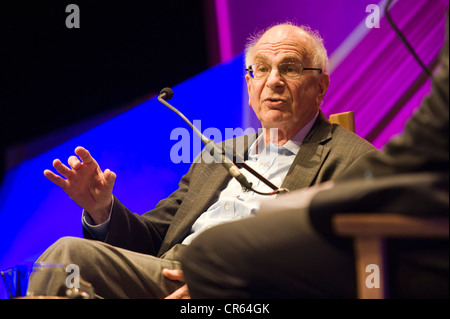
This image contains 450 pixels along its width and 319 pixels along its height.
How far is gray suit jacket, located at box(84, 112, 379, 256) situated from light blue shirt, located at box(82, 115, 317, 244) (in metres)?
0.03

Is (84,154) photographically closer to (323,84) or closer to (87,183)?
(87,183)

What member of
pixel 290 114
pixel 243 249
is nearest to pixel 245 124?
pixel 290 114

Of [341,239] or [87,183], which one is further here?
[87,183]

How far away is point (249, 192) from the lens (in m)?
1.84

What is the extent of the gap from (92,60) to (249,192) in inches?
49.0

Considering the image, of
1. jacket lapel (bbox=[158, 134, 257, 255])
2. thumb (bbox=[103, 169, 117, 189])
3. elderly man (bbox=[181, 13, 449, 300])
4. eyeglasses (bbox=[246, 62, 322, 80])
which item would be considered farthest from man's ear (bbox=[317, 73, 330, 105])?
elderly man (bbox=[181, 13, 449, 300])

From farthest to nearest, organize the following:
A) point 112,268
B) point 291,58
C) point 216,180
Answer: point 291,58
point 216,180
point 112,268

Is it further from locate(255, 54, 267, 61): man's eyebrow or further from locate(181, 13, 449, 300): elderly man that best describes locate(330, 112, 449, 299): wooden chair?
locate(255, 54, 267, 61): man's eyebrow

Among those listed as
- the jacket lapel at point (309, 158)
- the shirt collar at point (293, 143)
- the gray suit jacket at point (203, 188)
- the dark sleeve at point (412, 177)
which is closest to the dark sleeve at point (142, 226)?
the gray suit jacket at point (203, 188)

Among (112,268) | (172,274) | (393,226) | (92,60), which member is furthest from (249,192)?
(92,60)

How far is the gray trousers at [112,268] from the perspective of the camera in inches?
59.7

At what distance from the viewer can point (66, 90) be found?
257cm

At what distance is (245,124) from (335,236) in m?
1.76

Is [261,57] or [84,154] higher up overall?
[261,57]
